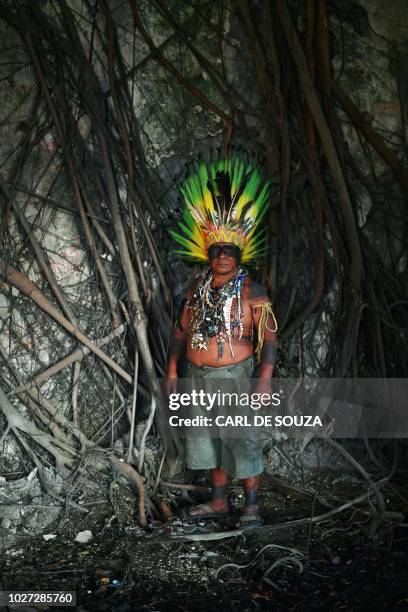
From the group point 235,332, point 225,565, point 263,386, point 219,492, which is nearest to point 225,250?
point 235,332

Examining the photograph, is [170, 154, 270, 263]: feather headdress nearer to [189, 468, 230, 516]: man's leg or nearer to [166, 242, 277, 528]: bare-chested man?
[166, 242, 277, 528]: bare-chested man

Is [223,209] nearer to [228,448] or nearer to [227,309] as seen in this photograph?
[227,309]

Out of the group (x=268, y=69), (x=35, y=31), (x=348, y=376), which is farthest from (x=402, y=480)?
(x=35, y=31)

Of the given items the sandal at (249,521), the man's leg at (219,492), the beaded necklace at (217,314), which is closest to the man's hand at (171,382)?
the beaded necklace at (217,314)

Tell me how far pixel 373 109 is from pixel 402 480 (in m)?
2.01

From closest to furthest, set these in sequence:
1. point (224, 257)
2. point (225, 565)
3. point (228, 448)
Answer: point (225, 565) → point (224, 257) → point (228, 448)

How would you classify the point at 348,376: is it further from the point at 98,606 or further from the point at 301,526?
the point at 98,606

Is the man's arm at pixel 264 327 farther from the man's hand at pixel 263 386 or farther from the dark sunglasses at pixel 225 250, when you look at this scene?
the dark sunglasses at pixel 225 250

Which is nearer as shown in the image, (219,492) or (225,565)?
(225,565)

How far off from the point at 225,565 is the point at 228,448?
56 centimetres

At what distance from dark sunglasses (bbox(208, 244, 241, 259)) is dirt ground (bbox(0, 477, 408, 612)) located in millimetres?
1260

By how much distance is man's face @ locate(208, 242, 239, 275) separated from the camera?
2.88 metres

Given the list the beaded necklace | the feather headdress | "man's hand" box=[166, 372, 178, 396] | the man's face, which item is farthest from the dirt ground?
the feather headdress

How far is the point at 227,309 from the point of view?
115 inches
